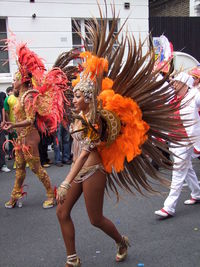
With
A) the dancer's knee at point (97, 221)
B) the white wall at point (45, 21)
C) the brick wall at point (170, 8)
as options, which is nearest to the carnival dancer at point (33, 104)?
the dancer's knee at point (97, 221)

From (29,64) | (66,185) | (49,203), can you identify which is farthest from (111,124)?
(49,203)

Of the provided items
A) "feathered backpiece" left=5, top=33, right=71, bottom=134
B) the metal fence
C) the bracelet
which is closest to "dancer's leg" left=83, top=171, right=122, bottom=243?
the bracelet

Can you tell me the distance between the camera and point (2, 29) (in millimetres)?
9914

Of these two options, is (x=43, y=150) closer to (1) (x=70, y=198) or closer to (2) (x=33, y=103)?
(2) (x=33, y=103)

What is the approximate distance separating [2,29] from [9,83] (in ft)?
5.18

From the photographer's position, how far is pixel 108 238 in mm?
3588

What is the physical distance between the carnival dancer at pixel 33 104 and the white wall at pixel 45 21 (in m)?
6.01

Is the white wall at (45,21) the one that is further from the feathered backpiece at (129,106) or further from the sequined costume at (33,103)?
the feathered backpiece at (129,106)

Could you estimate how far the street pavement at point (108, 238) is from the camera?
3.16 m

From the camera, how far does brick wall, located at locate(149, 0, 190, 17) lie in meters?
15.2

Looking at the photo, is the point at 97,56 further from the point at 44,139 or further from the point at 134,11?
the point at 134,11

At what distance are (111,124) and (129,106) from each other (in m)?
0.25

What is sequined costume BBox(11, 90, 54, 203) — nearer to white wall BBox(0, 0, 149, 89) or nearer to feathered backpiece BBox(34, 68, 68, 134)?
feathered backpiece BBox(34, 68, 68, 134)

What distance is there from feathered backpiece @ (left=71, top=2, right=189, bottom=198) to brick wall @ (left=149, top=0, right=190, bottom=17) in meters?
13.5
